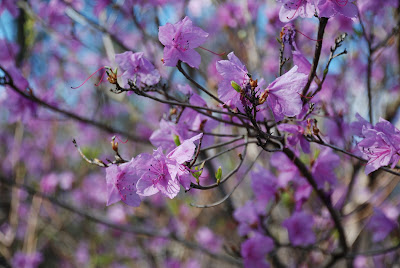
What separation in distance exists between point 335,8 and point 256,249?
130 centimetres

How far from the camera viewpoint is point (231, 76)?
1.12m

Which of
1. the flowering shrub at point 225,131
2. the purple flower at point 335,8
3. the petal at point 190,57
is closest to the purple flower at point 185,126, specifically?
the flowering shrub at point 225,131

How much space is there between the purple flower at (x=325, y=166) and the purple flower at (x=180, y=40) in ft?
2.56

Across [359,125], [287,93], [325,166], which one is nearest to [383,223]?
[325,166]

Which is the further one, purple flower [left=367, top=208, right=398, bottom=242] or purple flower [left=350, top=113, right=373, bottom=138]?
purple flower [left=367, top=208, right=398, bottom=242]

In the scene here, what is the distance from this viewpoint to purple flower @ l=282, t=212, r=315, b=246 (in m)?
1.99

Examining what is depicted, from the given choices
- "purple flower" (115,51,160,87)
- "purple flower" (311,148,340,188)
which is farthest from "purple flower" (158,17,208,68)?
"purple flower" (311,148,340,188)

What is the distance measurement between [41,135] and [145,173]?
4835 millimetres

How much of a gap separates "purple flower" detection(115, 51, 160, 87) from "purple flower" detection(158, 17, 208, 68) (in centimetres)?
17

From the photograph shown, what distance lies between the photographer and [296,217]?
6.53ft

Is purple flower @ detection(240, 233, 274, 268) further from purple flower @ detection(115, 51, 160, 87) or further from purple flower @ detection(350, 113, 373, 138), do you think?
purple flower @ detection(115, 51, 160, 87)

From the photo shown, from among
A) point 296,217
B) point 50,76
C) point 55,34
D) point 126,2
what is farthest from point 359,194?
point 50,76

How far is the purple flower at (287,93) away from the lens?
111 cm

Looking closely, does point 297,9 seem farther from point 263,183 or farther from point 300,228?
point 300,228
